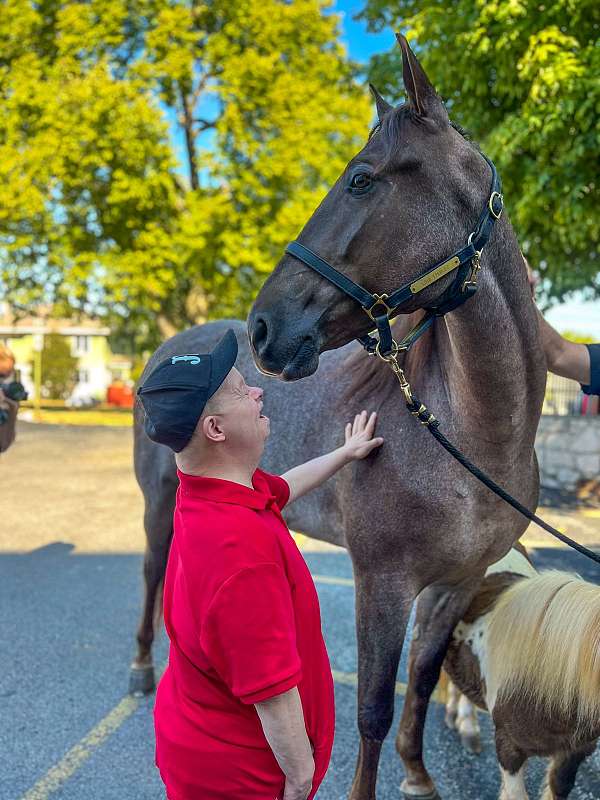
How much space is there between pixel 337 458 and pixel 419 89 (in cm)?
109

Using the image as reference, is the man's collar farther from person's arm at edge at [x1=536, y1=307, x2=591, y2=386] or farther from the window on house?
the window on house

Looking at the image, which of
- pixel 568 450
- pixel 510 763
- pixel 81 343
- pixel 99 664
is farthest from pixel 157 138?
pixel 81 343

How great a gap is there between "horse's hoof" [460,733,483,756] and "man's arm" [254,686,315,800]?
78.4 inches

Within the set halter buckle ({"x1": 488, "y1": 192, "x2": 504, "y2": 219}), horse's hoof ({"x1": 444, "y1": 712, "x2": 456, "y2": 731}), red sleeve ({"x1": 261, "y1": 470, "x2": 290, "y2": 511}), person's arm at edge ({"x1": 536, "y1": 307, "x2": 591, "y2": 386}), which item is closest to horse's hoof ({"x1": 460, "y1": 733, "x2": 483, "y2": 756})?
horse's hoof ({"x1": 444, "y1": 712, "x2": 456, "y2": 731})

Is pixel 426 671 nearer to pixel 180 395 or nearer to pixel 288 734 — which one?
pixel 288 734

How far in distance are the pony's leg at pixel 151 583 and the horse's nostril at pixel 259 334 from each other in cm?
195

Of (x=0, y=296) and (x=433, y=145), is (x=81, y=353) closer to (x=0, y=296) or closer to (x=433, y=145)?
(x=0, y=296)

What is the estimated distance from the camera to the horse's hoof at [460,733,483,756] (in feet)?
9.80

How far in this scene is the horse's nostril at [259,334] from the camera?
1.70 metres

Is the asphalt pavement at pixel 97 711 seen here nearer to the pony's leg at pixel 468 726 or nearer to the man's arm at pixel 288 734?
the pony's leg at pixel 468 726

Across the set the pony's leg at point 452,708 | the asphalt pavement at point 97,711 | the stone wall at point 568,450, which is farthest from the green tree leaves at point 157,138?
the pony's leg at point 452,708

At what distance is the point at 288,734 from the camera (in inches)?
49.9

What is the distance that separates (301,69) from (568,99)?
1278cm

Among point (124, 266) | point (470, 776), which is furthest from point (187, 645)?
point (124, 266)
